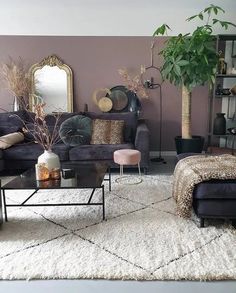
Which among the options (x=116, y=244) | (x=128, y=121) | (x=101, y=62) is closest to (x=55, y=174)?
(x=116, y=244)

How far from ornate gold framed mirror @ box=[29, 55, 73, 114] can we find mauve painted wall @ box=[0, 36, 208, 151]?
0.35ft

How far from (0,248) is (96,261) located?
29.2 inches

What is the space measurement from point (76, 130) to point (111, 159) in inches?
29.3

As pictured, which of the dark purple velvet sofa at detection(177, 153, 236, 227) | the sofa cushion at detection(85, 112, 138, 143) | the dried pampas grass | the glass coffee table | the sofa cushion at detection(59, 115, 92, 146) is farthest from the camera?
the dried pampas grass

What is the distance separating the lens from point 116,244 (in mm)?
1989

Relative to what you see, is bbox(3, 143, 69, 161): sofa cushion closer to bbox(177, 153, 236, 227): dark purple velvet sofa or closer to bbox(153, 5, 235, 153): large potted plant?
bbox(153, 5, 235, 153): large potted plant

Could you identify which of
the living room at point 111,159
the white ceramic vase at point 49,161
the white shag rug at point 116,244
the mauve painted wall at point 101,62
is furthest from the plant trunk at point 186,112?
the white ceramic vase at point 49,161

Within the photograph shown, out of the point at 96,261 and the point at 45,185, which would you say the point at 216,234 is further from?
the point at 45,185

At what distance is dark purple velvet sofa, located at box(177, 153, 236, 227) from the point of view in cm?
214

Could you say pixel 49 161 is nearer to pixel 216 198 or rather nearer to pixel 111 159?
pixel 111 159

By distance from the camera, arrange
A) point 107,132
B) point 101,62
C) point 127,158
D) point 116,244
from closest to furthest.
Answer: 1. point 116,244
2. point 127,158
3. point 107,132
4. point 101,62

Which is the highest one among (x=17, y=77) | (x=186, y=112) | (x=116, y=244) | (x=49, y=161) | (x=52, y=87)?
(x=17, y=77)

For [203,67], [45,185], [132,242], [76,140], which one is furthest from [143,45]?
[132,242]

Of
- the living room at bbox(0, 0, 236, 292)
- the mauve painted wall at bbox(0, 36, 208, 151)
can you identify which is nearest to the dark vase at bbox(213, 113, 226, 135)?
the living room at bbox(0, 0, 236, 292)
